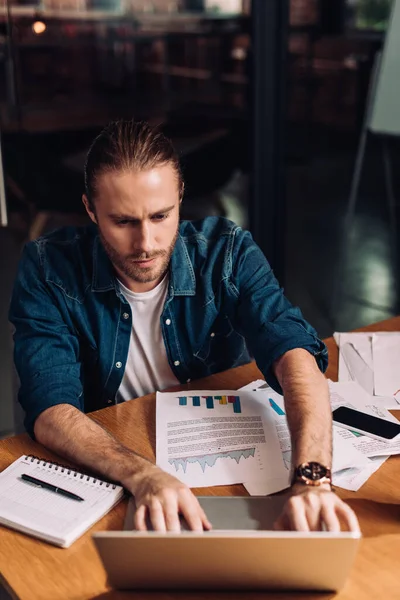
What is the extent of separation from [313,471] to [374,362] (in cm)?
59

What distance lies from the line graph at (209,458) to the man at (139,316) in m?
0.09

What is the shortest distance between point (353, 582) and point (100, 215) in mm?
918

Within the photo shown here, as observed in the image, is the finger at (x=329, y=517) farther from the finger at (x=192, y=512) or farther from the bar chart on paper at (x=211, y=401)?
the bar chart on paper at (x=211, y=401)

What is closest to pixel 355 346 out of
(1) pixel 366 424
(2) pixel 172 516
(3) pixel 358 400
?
(3) pixel 358 400

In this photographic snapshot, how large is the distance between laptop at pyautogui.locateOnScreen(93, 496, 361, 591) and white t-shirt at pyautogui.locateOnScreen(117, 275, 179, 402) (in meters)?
0.77

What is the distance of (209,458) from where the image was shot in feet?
4.52

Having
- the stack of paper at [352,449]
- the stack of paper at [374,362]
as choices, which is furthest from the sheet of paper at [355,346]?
the stack of paper at [352,449]

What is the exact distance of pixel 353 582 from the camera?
1075 millimetres

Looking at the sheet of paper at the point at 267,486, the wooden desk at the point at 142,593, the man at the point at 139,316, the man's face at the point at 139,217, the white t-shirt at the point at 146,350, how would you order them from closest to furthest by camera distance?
the wooden desk at the point at 142,593
the sheet of paper at the point at 267,486
the man at the point at 139,316
the man's face at the point at 139,217
the white t-shirt at the point at 146,350

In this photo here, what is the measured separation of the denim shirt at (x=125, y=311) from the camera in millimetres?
1627

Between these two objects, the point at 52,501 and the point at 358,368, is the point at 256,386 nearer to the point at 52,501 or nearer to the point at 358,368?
the point at 358,368

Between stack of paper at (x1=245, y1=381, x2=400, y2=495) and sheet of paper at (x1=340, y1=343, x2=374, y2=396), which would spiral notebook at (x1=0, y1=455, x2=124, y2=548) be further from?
sheet of paper at (x1=340, y1=343, x2=374, y2=396)

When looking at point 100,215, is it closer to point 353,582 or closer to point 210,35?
point 353,582

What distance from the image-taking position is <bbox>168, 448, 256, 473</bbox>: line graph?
53.6 inches
